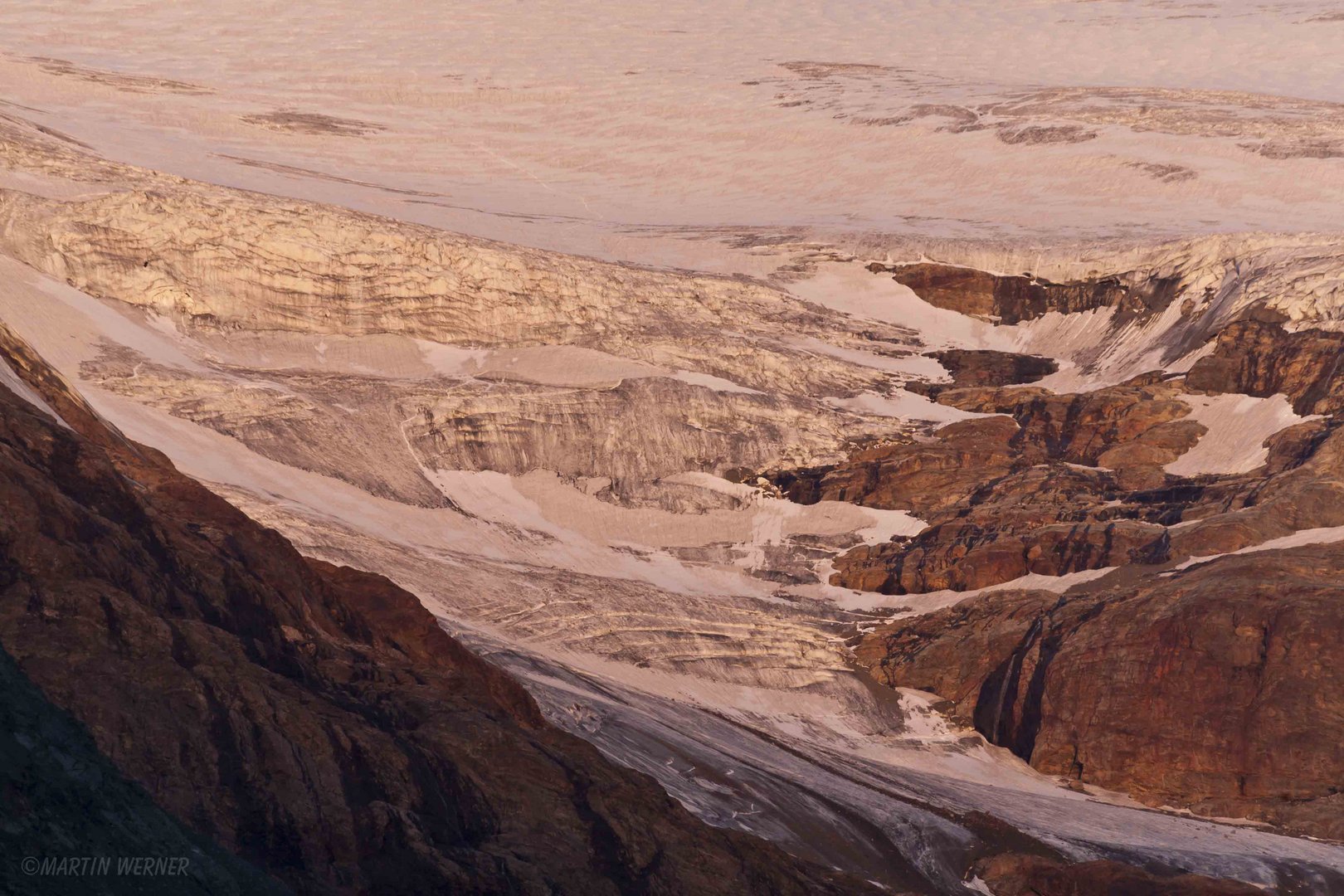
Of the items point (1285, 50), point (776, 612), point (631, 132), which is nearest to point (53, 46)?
point (631, 132)

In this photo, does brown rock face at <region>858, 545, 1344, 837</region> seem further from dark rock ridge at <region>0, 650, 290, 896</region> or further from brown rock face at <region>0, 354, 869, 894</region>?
dark rock ridge at <region>0, 650, 290, 896</region>

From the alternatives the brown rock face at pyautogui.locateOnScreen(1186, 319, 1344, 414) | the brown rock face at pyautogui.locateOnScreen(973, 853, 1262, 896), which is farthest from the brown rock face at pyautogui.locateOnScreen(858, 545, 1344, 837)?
the brown rock face at pyautogui.locateOnScreen(1186, 319, 1344, 414)

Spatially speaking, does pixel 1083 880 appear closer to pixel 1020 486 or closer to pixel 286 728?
pixel 286 728

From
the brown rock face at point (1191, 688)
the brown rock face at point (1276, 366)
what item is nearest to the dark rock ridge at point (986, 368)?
the brown rock face at point (1276, 366)

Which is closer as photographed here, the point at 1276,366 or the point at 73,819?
the point at 73,819

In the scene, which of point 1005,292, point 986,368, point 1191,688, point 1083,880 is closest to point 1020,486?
point 986,368

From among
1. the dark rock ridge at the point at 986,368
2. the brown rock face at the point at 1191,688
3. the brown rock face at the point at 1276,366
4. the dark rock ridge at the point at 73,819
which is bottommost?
the brown rock face at the point at 1191,688

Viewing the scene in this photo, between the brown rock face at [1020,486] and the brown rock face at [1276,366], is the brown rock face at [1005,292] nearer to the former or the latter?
the brown rock face at [1020,486]
